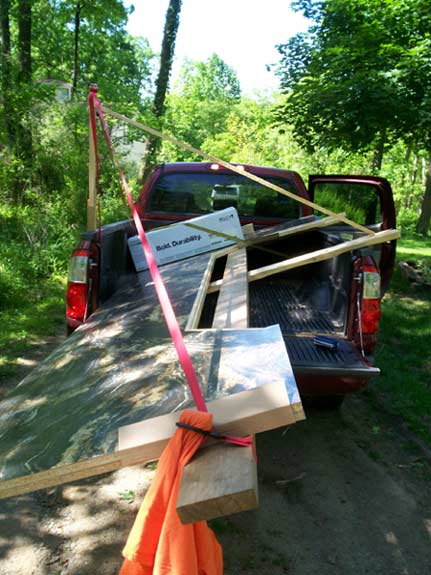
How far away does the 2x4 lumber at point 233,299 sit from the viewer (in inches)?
113

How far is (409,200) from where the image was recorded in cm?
3459

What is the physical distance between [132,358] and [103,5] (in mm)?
13420

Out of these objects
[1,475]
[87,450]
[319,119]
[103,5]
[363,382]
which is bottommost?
[363,382]

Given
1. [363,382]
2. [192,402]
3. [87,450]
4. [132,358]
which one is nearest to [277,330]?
[192,402]

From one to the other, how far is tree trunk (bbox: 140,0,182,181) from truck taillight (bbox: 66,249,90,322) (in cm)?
1304

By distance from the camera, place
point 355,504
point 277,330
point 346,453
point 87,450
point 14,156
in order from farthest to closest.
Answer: point 14,156 < point 346,453 < point 355,504 < point 277,330 < point 87,450

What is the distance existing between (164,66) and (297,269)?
13.4 meters

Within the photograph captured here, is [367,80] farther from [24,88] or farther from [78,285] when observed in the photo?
[24,88]

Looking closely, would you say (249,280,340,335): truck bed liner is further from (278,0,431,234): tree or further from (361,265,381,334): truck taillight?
(278,0,431,234): tree

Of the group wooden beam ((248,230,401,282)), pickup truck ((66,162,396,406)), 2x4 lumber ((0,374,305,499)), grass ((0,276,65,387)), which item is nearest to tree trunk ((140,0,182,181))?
grass ((0,276,65,387))

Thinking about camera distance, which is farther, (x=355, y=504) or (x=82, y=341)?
(x=355, y=504)

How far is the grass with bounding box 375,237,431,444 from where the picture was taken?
4.54m

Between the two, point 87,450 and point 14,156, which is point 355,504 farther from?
point 14,156

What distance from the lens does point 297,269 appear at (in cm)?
563
